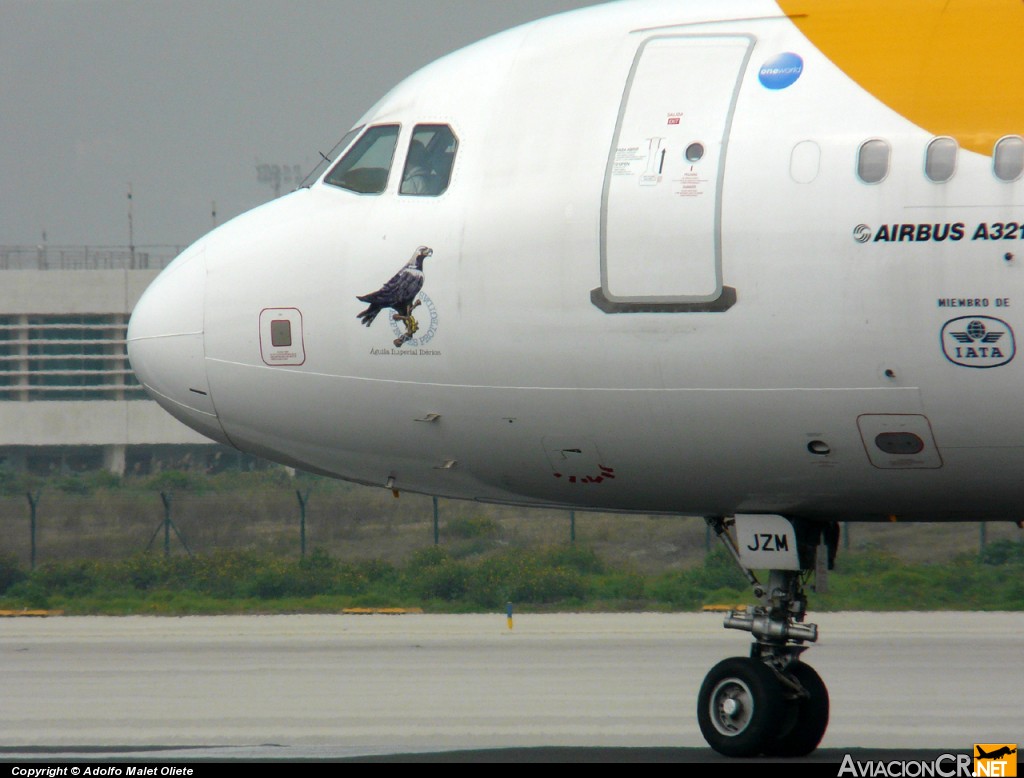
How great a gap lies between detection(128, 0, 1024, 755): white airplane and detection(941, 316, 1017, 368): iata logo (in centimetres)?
1

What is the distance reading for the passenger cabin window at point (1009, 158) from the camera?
8.80 metres

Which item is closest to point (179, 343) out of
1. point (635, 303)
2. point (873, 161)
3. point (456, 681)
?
point (635, 303)

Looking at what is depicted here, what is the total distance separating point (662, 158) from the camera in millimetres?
9773

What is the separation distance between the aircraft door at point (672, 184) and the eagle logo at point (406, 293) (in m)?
1.49

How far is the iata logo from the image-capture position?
8.81 m

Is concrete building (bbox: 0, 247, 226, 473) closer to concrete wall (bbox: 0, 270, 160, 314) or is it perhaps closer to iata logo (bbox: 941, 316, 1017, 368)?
concrete wall (bbox: 0, 270, 160, 314)

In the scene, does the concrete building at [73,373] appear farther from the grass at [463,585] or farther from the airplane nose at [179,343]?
the airplane nose at [179,343]

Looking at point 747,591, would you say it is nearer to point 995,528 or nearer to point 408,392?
point 995,528

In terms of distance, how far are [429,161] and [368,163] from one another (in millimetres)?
653

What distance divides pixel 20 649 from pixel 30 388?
195ft

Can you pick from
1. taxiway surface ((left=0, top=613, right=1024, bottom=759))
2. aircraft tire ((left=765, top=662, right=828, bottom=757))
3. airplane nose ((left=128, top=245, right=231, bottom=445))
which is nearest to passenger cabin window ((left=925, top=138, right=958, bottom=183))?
aircraft tire ((left=765, top=662, right=828, bottom=757))

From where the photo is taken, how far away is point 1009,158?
885 centimetres

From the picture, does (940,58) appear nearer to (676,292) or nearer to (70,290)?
(676,292)

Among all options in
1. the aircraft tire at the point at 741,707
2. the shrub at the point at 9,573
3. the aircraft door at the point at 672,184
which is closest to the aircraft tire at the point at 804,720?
the aircraft tire at the point at 741,707
